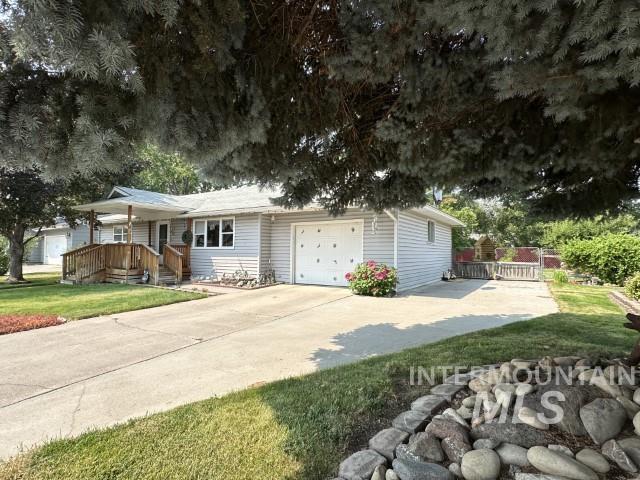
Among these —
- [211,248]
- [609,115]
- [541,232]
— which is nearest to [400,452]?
[609,115]

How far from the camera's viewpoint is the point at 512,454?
7.01ft

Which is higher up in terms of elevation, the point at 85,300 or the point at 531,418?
the point at 531,418

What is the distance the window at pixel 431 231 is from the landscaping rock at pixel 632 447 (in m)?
12.4

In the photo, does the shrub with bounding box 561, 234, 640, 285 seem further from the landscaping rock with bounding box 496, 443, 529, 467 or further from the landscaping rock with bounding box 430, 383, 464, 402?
the landscaping rock with bounding box 496, 443, 529, 467

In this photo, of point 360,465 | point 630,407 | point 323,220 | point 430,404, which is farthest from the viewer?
point 323,220

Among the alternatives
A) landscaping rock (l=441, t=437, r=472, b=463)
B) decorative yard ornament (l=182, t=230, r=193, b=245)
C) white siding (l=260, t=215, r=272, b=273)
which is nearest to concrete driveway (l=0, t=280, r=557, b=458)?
landscaping rock (l=441, t=437, r=472, b=463)

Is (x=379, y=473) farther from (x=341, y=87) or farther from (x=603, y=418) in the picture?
(x=341, y=87)

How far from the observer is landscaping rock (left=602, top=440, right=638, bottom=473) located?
77.3 inches

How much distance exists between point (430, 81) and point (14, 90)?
247cm

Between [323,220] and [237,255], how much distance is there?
376cm

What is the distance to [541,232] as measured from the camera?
88.5 ft

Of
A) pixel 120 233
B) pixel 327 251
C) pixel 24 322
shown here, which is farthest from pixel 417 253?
pixel 120 233

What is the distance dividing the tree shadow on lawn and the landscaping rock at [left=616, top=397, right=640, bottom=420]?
135cm

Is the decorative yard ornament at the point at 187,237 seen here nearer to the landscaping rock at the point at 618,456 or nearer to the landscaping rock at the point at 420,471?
the landscaping rock at the point at 420,471
